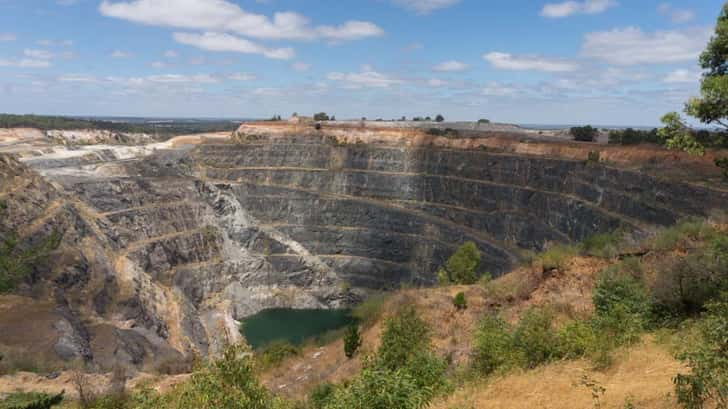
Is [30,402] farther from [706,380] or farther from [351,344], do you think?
[706,380]

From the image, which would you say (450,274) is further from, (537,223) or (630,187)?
(630,187)

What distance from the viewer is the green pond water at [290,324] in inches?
1731

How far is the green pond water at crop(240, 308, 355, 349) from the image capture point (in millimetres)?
43969

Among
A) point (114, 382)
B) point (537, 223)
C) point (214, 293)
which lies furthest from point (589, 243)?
point (214, 293)

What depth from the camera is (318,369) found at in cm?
2269

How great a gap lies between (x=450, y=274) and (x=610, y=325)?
2962cm

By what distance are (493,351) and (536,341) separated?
1.25m

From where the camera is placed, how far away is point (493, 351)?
13570 millimetres

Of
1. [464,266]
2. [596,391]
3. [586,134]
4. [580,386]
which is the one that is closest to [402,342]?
[580,386]

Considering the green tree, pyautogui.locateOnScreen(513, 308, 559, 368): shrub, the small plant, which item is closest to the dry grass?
the small plant

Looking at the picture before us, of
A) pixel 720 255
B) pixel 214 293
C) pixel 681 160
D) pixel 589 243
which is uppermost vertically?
pixel 681 160

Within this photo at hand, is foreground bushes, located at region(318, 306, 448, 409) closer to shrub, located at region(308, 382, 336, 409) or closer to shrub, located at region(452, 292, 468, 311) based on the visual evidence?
shrub, located at region(308, 382, 336, 409)

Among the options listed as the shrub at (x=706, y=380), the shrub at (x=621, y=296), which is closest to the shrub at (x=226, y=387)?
the shrub at (x=706, y=380)

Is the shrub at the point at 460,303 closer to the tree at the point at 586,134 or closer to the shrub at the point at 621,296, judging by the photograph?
the shrub at the point at 621,296
